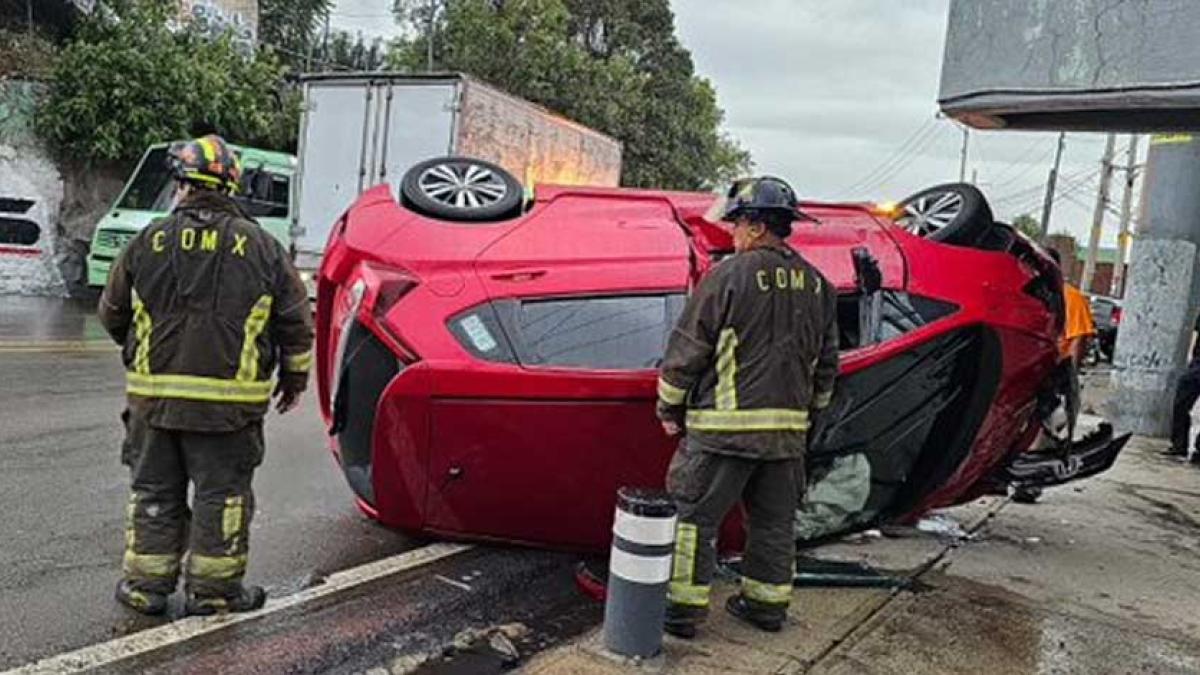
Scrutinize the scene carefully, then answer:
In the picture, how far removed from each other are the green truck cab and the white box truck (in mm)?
544

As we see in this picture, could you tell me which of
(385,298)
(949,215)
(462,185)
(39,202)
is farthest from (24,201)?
(949,215)

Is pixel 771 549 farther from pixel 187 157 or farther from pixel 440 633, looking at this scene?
pixel 187 157

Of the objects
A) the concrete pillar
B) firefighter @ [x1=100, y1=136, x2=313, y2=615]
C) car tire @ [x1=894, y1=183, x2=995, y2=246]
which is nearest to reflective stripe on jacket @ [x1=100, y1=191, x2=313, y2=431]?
firefighter @ [x1=100, y1=136, x2=313, y2=615]

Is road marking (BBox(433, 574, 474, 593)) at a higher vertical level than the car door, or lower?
lower

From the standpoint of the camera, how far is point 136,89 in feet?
55.6

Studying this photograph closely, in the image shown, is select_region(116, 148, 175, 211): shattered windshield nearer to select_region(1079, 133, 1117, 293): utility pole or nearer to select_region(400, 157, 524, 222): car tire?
select_region(400, 157, 524, 222): car tire

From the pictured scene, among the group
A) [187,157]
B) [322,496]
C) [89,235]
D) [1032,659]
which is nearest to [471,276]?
[187,157]

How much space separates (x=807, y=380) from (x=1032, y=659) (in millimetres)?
1445

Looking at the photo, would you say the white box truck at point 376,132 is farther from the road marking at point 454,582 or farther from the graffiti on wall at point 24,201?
the road marking at point 454,582

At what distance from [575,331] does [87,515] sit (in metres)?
2.59

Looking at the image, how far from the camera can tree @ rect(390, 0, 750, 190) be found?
26719 millimetres

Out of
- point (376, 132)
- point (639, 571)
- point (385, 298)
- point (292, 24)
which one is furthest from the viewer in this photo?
point (292, 24)

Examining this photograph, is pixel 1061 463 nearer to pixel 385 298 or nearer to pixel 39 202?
pixel 385 298

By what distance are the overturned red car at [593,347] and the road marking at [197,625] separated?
0.19 m
